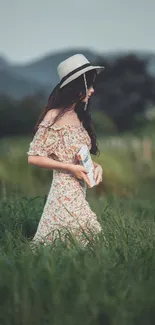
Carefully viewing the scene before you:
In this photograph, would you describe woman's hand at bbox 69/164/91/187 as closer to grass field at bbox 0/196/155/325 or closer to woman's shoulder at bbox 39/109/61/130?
woman's shoulder at bbox 39/109/61/130

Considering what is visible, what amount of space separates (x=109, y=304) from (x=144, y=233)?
1402mm

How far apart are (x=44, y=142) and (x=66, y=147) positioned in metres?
0.13

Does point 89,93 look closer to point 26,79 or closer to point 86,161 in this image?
point 86,161

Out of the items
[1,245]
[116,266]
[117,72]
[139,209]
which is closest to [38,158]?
[1,245]

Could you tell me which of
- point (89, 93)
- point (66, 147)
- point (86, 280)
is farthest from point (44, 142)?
point (86, 280)

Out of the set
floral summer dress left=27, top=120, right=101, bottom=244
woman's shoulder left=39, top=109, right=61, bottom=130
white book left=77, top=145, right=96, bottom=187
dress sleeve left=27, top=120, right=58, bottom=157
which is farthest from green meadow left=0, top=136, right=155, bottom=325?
woman's shoulder left=39, top=109, right=61, bottom=130

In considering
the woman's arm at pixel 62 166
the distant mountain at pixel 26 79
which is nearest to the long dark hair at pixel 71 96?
the woman's arm at pixel 62 166

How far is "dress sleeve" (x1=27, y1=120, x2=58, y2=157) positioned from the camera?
4.70 m

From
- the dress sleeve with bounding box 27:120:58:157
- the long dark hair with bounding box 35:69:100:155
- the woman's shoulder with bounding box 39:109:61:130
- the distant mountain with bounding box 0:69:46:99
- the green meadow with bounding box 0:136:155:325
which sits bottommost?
the distant mountain with bounding box 0:69:46:99

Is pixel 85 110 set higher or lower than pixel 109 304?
higher

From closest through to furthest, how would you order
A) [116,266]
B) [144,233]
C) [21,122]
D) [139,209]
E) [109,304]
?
[109,304] < [116,266] < [144,233] < [139,209] < [21,122]

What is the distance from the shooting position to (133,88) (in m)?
24.5

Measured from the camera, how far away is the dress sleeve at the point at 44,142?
4.70m

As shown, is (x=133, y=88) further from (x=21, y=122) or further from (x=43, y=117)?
(x=43, y=117)
